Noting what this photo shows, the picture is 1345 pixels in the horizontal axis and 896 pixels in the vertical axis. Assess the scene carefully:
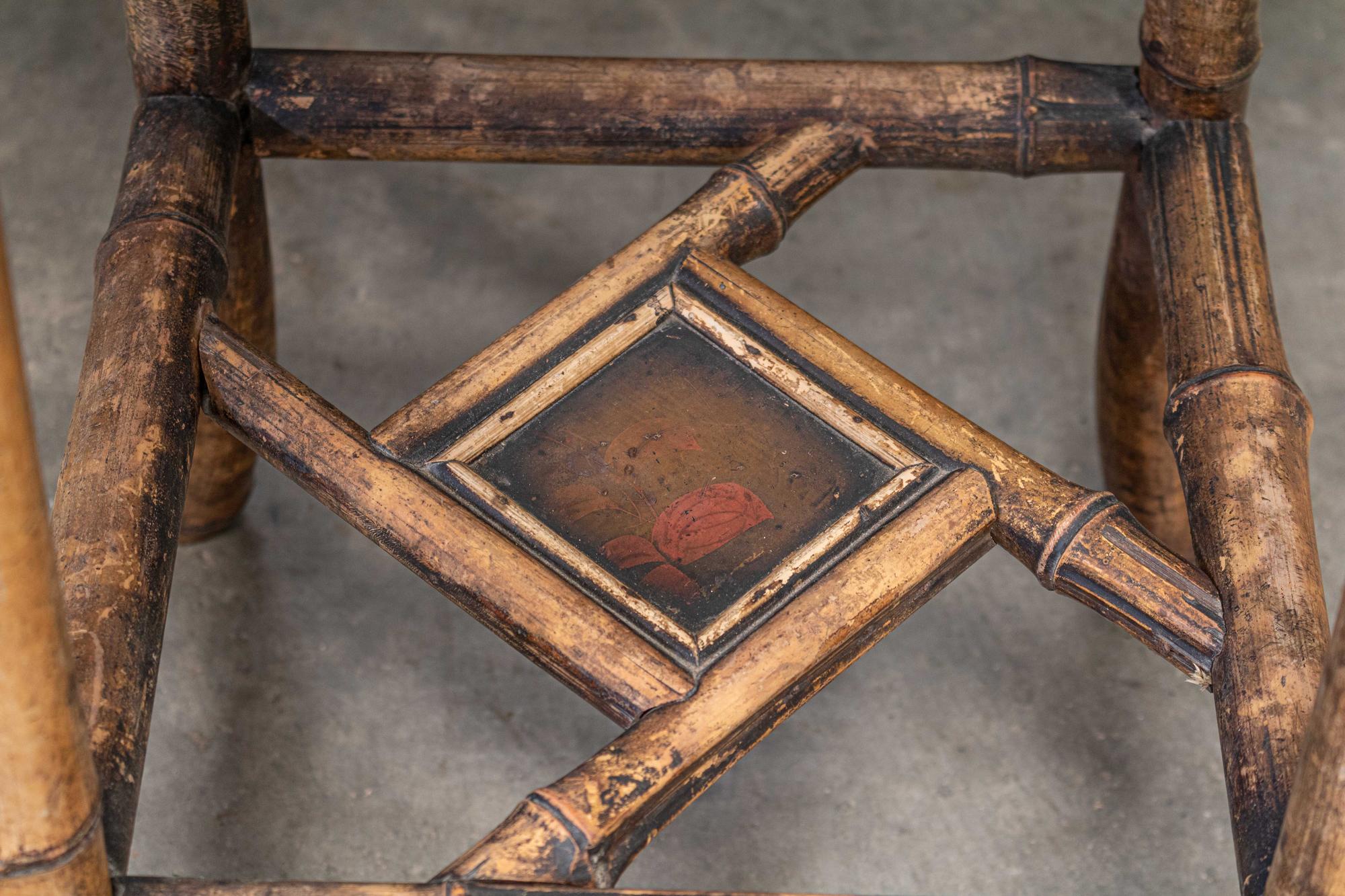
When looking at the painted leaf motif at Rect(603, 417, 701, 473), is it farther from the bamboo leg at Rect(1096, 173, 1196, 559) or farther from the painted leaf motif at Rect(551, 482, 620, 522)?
the bamboo leg at Rect(1096, 173, 1196, 559)

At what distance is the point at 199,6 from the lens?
1880 millimetres

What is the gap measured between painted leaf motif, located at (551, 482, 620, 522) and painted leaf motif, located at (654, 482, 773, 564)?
60 millimetres

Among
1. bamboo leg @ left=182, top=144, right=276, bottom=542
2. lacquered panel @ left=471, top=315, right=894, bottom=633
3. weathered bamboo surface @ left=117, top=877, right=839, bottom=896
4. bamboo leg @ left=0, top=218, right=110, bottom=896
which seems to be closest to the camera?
bamboo leg @ left=0, top=218, right=110, bottom=896

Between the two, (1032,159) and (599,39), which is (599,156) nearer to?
(1032,159)

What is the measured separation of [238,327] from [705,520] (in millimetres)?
932

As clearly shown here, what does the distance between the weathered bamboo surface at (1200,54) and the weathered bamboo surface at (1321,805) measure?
108cm

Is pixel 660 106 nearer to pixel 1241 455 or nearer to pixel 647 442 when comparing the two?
pixel 647 442

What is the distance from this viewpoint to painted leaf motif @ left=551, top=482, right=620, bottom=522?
1602mm

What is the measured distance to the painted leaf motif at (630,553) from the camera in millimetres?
1569

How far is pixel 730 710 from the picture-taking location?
56.2 inches

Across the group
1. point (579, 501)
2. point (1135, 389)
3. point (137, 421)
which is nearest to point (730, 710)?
point (579, 501)

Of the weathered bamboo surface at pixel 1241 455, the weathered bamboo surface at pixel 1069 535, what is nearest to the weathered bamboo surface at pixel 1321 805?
the weathered bamboo surface at pixel 1241 455

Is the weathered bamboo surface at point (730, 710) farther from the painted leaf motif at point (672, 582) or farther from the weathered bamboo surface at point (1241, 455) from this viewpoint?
the weathered bamboo surface at point (1241, 455)

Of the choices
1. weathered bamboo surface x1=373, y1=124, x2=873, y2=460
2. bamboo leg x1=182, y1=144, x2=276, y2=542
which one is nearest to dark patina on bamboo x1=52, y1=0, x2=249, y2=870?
bamboo leg x1=182, y1=144, x2=276, y2=542
